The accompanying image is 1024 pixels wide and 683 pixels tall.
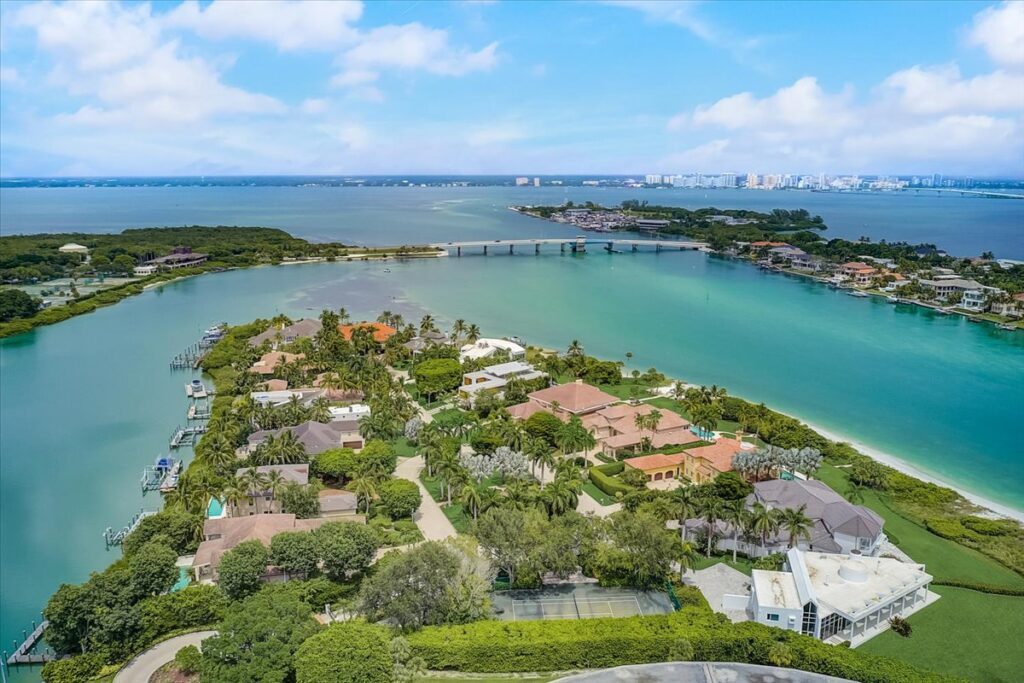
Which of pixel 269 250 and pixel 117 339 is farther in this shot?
pixel 269 250

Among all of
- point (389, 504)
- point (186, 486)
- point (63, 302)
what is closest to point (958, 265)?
point (389, 504)

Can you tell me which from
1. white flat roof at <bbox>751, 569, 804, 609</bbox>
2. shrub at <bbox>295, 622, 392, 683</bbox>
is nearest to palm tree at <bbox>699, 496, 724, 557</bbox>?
white flat roof at <bbox>751, 569, 804, 609</bbox>

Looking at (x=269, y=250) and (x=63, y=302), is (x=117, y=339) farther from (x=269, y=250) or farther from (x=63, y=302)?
(x=269, y=250)

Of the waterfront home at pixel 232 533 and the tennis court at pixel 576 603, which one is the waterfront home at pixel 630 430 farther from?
the waterfront home at pixel 232 533

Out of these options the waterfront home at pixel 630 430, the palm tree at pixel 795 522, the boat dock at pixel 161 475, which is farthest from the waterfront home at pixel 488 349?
the palm tree at pixel 795 522

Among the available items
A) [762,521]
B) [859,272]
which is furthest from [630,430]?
[859,272]

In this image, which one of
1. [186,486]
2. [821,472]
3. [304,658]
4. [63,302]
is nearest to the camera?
[304,658]

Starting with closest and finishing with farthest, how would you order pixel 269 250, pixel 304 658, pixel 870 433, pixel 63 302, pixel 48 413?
pixel 304 658 → pixel 870 433 → pixel 48 413 → pixel 63 302 → pixel 269 250
